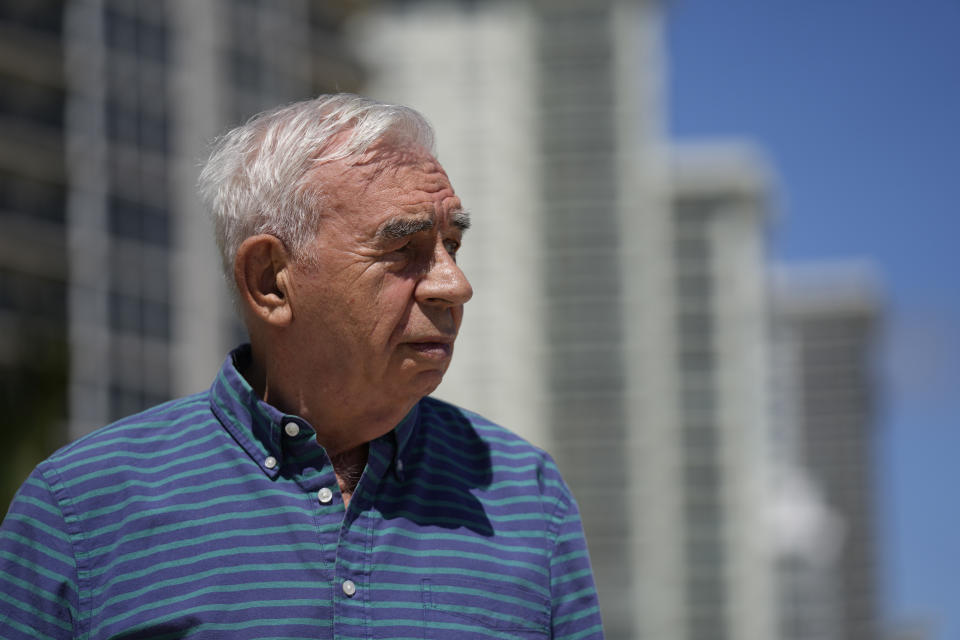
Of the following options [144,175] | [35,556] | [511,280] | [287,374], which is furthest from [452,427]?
[511,280]

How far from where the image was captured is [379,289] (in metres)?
2.80

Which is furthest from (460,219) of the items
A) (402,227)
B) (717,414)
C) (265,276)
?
(717,414)

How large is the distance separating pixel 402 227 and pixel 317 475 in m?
0.48

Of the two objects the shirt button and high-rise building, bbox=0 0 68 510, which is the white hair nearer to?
the shirt button

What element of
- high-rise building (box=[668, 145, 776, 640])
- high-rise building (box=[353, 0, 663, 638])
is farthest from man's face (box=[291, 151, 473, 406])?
high-rise building (box=[668, 145, 776, 640])

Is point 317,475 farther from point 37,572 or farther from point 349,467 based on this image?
point 37,572

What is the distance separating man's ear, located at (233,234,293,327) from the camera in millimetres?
2865

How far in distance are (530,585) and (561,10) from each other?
9000 cm

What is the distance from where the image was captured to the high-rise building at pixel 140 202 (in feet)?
133

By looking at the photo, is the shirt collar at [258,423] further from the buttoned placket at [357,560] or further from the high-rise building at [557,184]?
the high-rise building at [557,184]

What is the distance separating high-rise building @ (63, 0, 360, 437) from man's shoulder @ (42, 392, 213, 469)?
35.1 meters

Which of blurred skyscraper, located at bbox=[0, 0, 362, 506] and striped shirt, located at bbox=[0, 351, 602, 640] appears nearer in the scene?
striped shirt, located at bbox=[0, 351, 602, 640]

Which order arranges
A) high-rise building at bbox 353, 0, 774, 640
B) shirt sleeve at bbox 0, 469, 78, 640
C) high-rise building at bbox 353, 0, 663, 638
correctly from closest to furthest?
shirt sleeve at bbox 0, 469, 78, 640
high-rise building at bbox 353, 0, 774, 640
high-rise building at bbox 353, 0, 663, 638

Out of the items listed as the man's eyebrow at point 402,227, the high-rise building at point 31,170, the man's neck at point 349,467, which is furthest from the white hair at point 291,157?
the high-rise building at point 31,170
